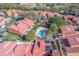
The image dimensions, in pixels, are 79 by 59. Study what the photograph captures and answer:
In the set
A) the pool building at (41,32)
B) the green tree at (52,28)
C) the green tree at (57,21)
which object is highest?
the green tree at (57,21)

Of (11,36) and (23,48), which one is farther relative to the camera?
(11,36)

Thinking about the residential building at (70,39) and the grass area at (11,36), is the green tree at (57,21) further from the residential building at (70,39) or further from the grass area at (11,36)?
the grass area at (11,36)

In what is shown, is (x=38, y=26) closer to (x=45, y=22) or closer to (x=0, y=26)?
(x=45, y=22)

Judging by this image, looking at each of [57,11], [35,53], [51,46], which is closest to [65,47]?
[51,46]

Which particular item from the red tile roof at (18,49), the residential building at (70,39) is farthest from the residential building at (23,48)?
the residential building at (70,39)

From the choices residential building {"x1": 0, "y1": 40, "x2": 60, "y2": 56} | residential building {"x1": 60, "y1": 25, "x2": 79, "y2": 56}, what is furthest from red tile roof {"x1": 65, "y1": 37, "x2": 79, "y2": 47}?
residential building {"x1": 0, "y1": 40, "x2": 60, "y2": 56}

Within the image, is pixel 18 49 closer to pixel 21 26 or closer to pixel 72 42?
pixel 21 26

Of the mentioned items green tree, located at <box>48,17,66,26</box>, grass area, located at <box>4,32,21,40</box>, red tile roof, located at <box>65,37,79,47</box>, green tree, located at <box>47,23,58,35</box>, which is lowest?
red tile roof, located at <box>65,37,79,47</box>

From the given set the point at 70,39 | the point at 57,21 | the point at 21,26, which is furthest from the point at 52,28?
the point at 21,26

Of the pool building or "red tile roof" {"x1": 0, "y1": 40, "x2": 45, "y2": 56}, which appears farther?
the pool building

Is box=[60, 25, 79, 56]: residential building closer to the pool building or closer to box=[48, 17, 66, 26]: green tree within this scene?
box=[48, 17, 66, 26]: green tree

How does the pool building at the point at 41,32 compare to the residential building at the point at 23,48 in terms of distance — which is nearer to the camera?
the residential building at the point at 23,48
